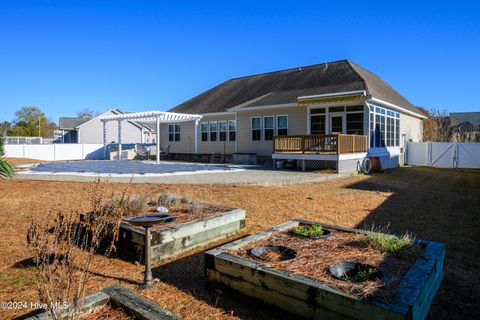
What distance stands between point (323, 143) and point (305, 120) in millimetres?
3314

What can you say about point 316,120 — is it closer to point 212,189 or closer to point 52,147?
point 212,189

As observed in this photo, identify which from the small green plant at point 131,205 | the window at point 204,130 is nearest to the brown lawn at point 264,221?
the small green plant at point 131,205

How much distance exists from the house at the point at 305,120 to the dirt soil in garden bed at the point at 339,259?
397 inches

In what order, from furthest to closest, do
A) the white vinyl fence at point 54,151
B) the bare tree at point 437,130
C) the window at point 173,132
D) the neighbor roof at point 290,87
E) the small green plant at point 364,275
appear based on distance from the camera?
the bare tree at point 437,130 < the white vinyl fence at point 54,151 < the window at point 173,132 < the neighbor roof at point 290,87 < the small green plant at point 364,275

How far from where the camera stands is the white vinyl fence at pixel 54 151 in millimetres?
25828

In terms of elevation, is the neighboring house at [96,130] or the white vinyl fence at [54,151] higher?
the neighboring house at [96,130]

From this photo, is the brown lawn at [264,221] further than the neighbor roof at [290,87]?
No

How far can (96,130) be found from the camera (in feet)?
125

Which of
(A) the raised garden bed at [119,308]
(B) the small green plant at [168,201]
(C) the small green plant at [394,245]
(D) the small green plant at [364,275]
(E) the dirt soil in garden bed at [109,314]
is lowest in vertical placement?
(E) the dirt soil in garden bed at [109,314]

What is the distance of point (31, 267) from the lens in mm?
3770

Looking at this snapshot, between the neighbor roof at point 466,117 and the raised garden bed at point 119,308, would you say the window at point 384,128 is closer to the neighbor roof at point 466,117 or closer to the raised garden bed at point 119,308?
the raised garden bed at point 119,308

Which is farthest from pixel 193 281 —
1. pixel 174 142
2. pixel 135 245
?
pixel 174 142

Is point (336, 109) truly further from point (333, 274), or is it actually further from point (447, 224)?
point (333, 274)

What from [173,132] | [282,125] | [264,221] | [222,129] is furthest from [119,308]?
[173,132]
